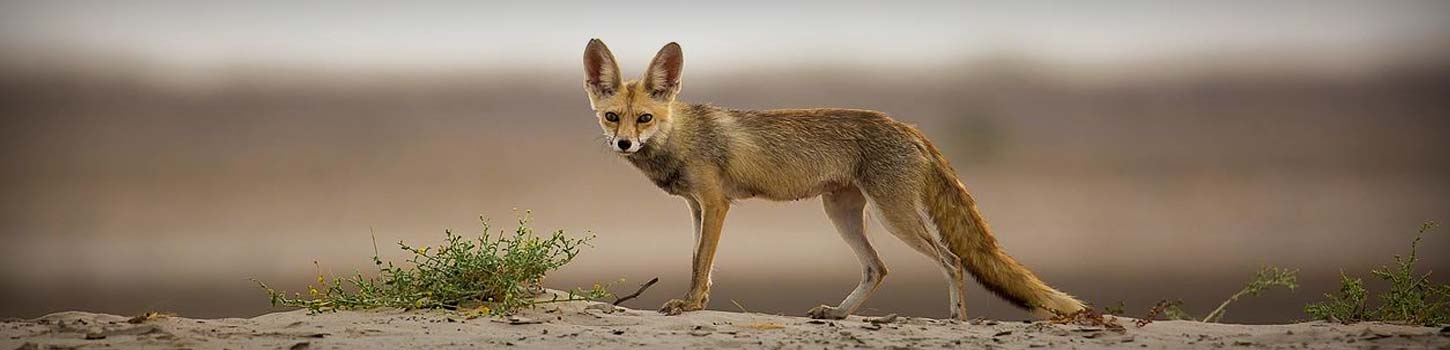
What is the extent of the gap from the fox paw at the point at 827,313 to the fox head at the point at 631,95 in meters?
1.33

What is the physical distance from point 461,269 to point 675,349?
1.89 m

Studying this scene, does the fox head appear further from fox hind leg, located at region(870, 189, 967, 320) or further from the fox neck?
fox hind leg, located at region(870, 189, 967, 320)

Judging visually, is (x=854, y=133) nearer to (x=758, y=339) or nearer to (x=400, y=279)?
(x=758, y=339)

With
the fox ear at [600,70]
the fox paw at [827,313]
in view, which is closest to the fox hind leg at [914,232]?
the fox paw at [827,313]

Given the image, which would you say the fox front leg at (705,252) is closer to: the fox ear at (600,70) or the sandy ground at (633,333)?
the sandy ground at (633,333)

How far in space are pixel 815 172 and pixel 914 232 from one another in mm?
678

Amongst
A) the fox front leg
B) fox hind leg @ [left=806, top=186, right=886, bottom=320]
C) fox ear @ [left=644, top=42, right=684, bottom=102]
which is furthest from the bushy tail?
fox ear @ [left=644, top=42, right=684, bottom=102]

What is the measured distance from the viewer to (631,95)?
Answer: 8.37 meters

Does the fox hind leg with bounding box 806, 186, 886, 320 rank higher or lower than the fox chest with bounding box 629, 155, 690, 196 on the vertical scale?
lower

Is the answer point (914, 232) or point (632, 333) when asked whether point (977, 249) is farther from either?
point (632, 333)

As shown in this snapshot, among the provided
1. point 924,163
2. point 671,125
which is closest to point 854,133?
point 924,163

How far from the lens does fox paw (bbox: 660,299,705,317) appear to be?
27.0 feet

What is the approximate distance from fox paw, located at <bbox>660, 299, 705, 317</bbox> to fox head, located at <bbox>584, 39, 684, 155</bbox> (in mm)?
870

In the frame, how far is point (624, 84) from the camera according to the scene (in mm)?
8422
